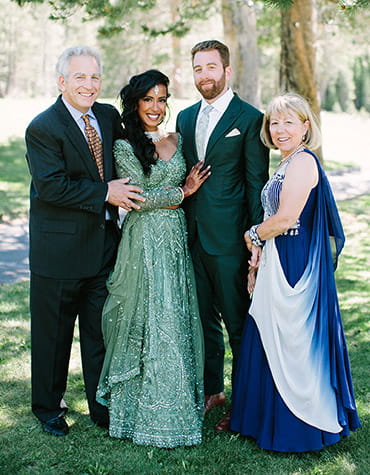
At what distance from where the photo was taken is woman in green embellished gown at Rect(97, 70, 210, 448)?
361 cm

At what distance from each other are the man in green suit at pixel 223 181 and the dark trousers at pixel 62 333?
2.04 ft

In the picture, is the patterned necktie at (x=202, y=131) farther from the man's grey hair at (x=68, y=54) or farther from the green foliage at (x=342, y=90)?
the green foliage at (x=342, y=90)

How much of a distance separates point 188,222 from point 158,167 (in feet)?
1.53

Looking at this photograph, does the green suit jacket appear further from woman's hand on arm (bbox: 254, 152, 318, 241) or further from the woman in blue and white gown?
woman's hand on arm (bbox: 254, 152, 318, 241)

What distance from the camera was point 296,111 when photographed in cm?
342

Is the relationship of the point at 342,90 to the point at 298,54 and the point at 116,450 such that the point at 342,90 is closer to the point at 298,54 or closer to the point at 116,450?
the point at 298,54

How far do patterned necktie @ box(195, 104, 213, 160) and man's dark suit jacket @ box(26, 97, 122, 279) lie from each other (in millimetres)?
527

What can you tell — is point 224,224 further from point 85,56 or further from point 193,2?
point 193,2

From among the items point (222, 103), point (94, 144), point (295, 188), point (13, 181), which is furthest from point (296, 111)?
point (13, 181)

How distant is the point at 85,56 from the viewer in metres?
3.52

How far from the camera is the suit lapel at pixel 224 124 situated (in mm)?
3762

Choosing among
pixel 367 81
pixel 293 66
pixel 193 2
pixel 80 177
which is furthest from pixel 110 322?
pixel 367 81

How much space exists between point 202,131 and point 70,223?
106 centimetres

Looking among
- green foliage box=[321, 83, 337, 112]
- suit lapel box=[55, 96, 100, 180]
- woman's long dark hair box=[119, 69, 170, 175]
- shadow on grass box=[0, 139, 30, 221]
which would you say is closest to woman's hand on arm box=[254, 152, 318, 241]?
woman's long dark hair box=[119, 69, 170, 175]
